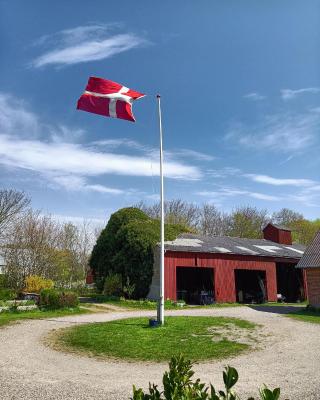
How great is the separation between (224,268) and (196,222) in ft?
121

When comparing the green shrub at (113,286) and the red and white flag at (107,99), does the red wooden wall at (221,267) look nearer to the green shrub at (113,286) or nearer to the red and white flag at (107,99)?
the green shrub at (113,286)

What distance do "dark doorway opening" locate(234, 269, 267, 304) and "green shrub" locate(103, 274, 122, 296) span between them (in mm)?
9250

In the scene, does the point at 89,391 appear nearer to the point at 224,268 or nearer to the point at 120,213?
the point at 224,268

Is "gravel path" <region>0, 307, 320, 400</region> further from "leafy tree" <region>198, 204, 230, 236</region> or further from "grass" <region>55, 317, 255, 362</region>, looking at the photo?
"leafy tree" <region>198, 204, 230, 236</region>

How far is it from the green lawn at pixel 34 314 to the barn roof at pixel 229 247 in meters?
8.01

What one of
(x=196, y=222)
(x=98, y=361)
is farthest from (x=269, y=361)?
(x=196, y=222)

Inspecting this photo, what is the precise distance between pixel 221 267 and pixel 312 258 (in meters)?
6.91

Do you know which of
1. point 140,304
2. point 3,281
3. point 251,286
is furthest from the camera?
point 251,286

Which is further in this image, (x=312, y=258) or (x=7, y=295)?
(x=7, y=295)

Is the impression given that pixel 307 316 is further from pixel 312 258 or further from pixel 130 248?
pixel 130 248

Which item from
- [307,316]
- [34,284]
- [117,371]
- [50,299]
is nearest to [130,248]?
[34,284]

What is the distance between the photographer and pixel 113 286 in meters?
28.4

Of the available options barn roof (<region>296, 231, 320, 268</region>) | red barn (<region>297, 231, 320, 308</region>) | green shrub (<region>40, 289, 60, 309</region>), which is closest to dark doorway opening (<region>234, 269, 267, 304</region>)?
barn roof (<region>296, 231, 320, 268</region>)

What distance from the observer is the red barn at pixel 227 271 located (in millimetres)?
27977
